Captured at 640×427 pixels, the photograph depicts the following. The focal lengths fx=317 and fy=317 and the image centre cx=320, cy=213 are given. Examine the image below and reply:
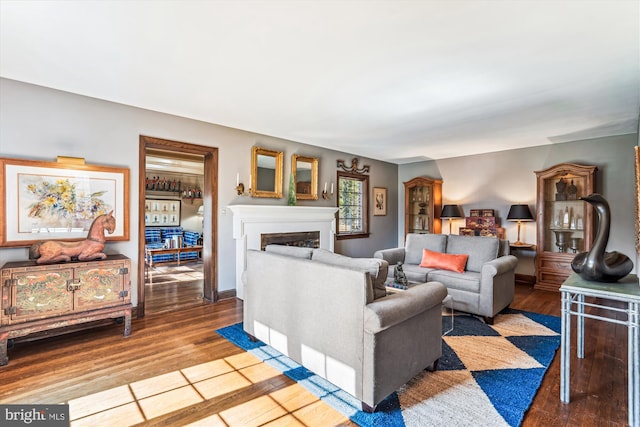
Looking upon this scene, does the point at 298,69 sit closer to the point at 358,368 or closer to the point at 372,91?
the point at 372,91

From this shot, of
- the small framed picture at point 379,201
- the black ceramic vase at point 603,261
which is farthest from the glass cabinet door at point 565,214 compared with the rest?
the black ceramic vase at point 603,261

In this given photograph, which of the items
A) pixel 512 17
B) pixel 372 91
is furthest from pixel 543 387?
pixel 372 91

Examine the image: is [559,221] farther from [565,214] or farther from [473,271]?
[473,271]

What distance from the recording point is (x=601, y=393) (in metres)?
2.14

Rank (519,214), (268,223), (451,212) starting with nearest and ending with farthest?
(268,223) < (519,214) < (451,212)

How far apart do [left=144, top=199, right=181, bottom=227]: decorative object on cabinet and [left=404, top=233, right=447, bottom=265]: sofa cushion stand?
662 centimetres

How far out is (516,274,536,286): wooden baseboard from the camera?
5375mm

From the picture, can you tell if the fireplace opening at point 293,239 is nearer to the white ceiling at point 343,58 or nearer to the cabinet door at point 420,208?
the white ceiling at point 343,58

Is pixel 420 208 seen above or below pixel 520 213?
above

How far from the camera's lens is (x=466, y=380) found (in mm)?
2281

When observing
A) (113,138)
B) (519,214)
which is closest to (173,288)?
(113,138)

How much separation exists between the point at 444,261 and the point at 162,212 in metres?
7.34

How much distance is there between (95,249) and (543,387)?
389cm

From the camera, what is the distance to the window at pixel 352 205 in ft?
20.4
